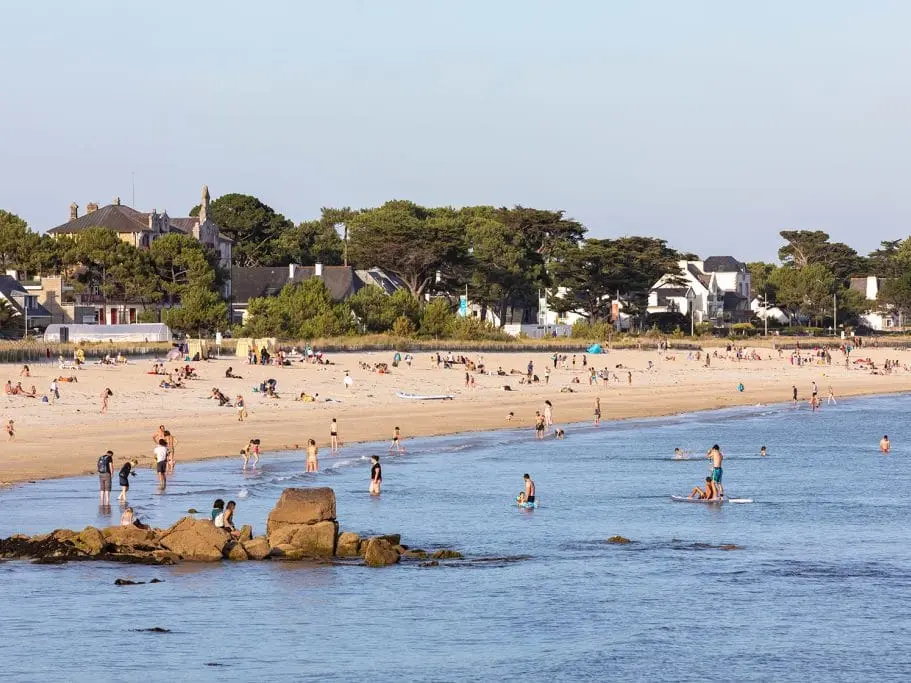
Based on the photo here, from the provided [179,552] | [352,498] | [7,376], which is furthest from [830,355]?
[179,552]

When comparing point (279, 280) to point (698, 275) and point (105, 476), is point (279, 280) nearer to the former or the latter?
point (698, 275)

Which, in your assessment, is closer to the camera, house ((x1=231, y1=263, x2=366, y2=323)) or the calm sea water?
the calm sea water

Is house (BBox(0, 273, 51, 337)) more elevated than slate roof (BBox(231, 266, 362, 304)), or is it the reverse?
slate roof (BBox(231, 266, 362, 304))

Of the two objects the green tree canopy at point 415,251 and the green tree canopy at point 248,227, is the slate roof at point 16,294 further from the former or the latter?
the green tree canopy at point 248,227

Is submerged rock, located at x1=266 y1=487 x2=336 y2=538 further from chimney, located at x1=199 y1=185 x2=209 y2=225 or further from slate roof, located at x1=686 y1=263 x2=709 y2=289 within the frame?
slate roof, located at x1=686 y1=263 x2=709 y2=289

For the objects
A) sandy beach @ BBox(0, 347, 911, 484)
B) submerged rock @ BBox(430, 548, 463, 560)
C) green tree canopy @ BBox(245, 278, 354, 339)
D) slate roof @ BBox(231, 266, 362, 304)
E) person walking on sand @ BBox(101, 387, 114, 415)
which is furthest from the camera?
slate roof @ BBox(231, 266, 362, 304)

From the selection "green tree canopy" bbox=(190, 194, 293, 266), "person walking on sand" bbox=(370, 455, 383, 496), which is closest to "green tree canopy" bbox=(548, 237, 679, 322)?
"green tree canopy" bbox=(190, 194, 293, 266)

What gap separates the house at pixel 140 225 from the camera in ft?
293

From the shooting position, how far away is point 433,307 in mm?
89375

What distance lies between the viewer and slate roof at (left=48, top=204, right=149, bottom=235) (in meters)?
89.3

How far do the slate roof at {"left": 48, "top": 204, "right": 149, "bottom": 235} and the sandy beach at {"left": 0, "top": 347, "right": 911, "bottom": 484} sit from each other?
24464 millimetres

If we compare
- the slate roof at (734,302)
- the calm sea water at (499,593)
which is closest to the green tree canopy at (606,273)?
the slate roof at (734,302)

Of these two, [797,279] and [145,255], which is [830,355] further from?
[145,255]

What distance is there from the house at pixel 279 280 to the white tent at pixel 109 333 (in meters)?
23.0
